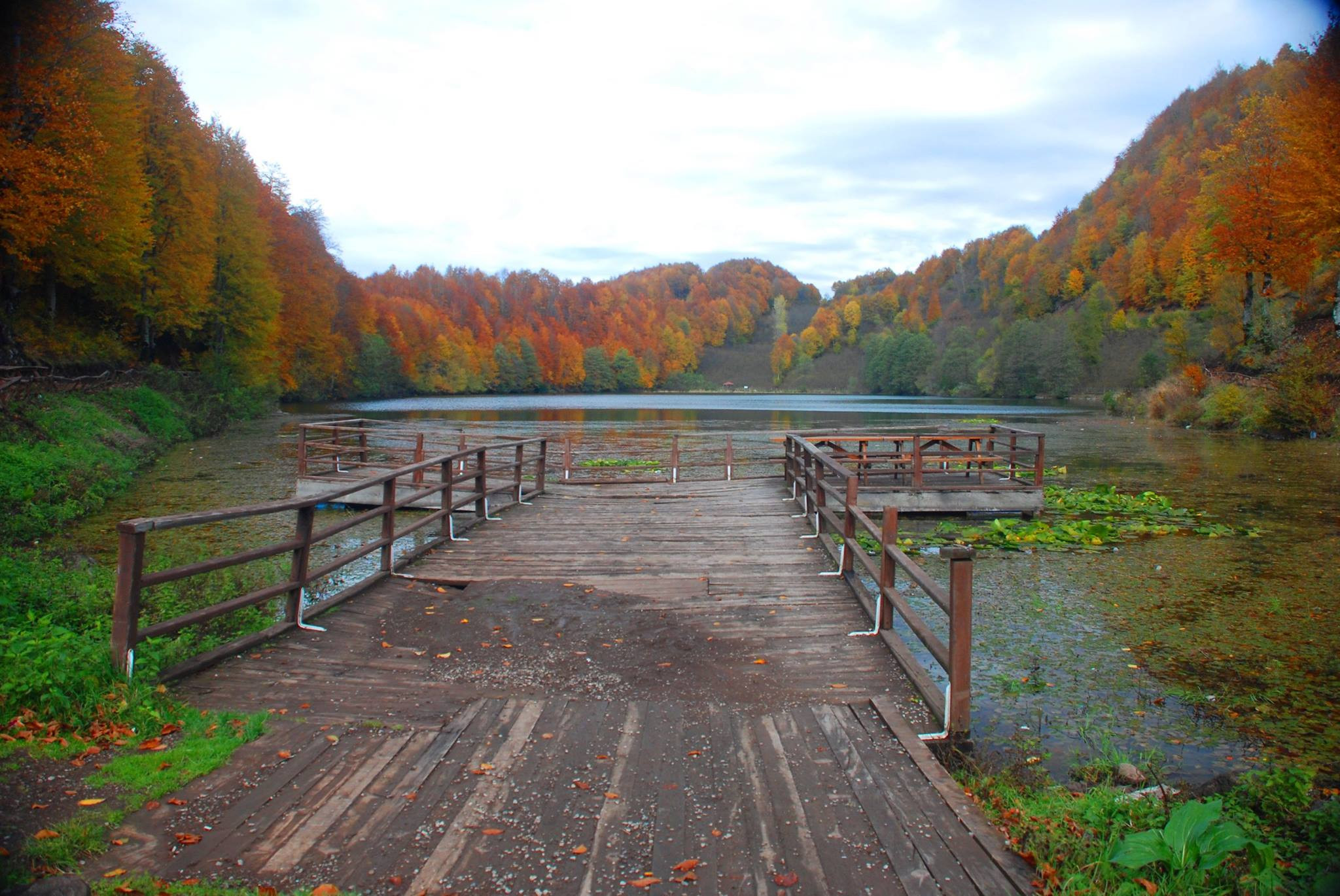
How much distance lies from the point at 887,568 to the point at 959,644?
5.77 feet

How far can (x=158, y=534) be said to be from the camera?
12.0m

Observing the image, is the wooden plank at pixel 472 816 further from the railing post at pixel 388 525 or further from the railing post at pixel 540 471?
the railing post at pixel 540 471

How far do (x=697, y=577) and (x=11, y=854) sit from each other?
599cm

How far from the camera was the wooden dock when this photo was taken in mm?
3127

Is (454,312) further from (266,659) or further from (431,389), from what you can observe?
(266,659)

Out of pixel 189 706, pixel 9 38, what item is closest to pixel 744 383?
pixel 9 38

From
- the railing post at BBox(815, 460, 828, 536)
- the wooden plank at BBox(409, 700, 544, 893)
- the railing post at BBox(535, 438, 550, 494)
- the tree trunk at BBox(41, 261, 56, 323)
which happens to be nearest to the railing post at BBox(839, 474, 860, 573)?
the railing post at BBox(815, 460, 828, 536)

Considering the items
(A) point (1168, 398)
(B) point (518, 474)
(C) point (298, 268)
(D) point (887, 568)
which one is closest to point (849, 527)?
(D) point (887, 568)

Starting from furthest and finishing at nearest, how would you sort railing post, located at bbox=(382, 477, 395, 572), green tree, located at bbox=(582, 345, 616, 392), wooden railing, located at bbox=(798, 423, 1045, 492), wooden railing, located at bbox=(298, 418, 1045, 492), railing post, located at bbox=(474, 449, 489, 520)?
green tree, located at bbox=(582, 345, 616, 392) → wooden railing, located at bbox=(298, 418, 1045, 492) → wooden railing, located at bbox=(798, 423, 1045, 492) → railing post, located at bbox=(474, 449, 489, 520) → railing post, located at bbox=(382, 477, 395, 572)

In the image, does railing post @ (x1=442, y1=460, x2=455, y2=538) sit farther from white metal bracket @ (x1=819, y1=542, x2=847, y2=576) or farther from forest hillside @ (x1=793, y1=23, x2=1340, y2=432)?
forest hillside @ (x1=793, y1=23, x2=1340, y2=432)

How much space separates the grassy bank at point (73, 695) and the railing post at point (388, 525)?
1.44 metres

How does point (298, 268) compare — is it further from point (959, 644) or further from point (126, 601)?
point (959, 644)

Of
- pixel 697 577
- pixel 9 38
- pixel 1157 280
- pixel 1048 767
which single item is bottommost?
pixel 1048 767

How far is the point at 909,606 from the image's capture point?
726 centimetres
